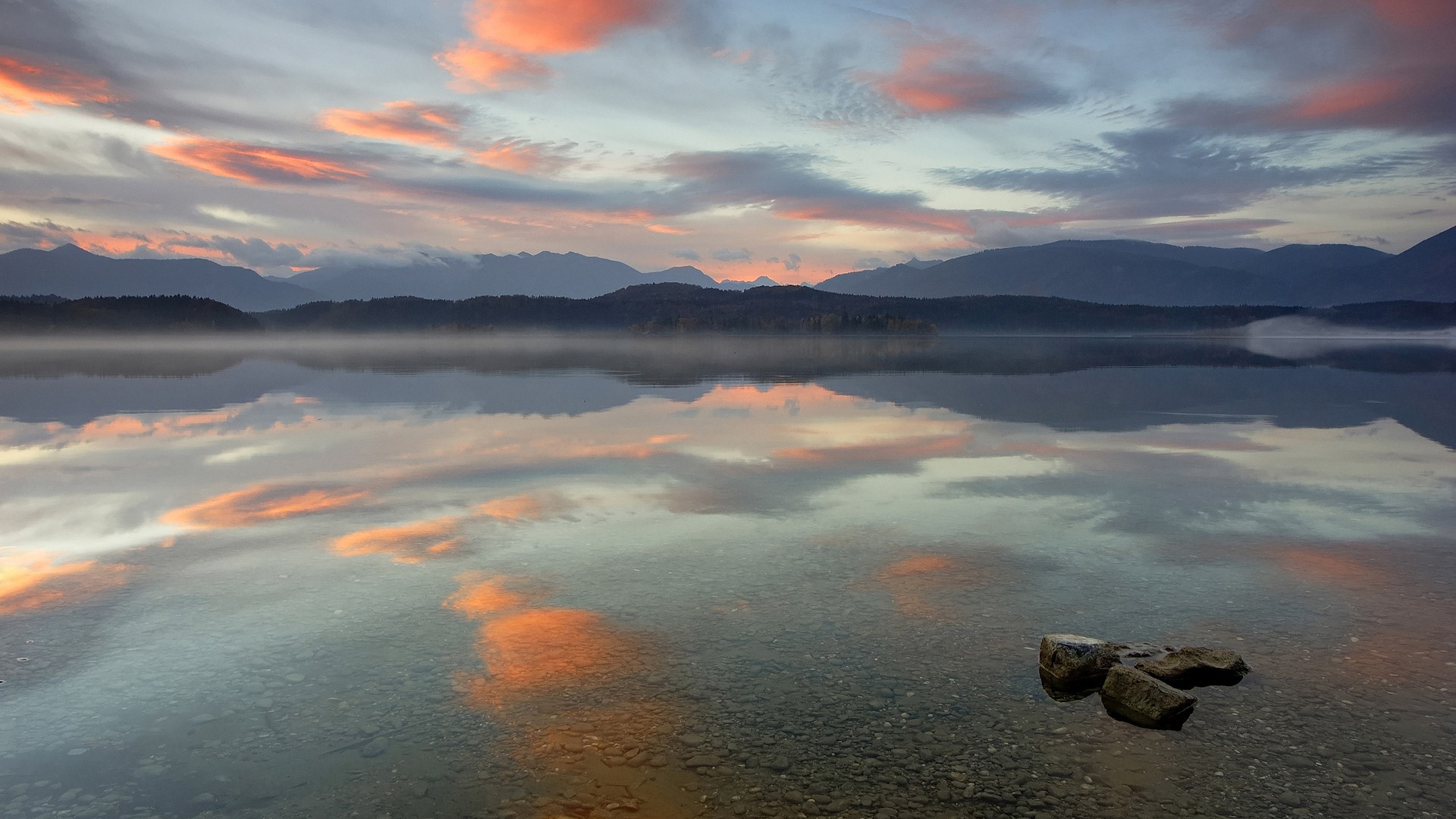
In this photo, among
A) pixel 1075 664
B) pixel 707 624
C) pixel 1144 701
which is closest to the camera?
pixel 1144 701

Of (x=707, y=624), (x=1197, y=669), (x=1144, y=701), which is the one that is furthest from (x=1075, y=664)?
(x=707, y=624)

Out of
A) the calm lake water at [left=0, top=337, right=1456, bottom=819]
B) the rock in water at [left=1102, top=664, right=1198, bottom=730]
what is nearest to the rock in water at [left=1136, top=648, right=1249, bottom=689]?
the calm lake water at [left=0, top=337, right=1456, bottom=819]

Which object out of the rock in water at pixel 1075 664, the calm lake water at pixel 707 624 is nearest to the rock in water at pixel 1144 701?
the calm lake water at pixel 707 624

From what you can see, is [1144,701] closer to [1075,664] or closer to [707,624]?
[1075,664]

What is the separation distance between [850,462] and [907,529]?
8.90m

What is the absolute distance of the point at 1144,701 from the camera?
34.4ft

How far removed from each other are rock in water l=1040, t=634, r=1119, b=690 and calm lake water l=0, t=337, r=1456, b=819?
1.04ft

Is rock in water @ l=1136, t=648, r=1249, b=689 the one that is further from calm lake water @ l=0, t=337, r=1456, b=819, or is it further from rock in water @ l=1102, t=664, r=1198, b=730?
rock in water @ l=1102, t=664, r=1198, b=730

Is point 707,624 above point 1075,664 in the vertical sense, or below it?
below

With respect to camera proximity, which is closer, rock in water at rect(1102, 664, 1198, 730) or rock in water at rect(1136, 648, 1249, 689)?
rock in water at rect(1102, 664, 1198, 730)

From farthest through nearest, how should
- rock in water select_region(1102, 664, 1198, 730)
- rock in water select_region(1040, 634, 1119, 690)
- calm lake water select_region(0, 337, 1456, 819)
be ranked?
rock in water select_region(1040, 634, 1119, 690) → rock in water select_region(1102, 664, 1198, 730) → calm lake water select_region(0, 337, 1456, 819)

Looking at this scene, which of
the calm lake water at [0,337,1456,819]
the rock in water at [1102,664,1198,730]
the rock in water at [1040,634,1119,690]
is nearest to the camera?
the calm lake water at [0,337,1456,819]

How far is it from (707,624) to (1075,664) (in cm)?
565

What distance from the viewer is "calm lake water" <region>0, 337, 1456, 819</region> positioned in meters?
9.17
